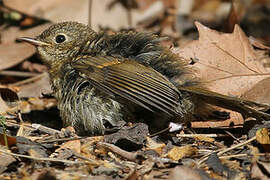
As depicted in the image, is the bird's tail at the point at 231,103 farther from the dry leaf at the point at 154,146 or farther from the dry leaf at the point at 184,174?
the dry leaf at the point at 184,174

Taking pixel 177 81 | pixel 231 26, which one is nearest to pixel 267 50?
pixel 231 26

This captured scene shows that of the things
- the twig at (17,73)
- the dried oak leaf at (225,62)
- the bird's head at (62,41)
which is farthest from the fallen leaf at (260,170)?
the twig at (17,73)

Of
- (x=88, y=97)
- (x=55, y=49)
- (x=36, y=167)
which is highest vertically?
(x=55, y=49)

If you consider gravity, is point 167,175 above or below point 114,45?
below

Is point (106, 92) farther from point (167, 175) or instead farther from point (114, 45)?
point (167, 175)

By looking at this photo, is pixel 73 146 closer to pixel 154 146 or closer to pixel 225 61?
pixel 154 146

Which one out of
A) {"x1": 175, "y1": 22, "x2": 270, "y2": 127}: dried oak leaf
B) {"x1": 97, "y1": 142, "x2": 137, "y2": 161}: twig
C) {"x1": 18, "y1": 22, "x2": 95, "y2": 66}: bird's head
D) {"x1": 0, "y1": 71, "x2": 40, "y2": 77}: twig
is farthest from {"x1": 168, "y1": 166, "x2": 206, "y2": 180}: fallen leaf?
{"x1": 0, "y1": 71, "x2": 40, "y2": 77}: twig
